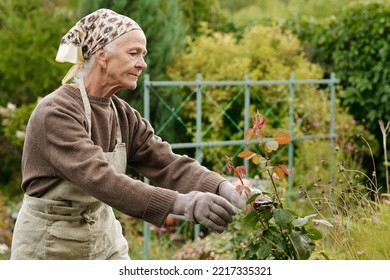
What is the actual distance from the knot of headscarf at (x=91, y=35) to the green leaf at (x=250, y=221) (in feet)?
2.62

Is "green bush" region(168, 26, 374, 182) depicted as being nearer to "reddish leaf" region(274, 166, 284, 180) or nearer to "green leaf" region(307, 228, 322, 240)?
"green leaf" region(307, 228, 322, 240)

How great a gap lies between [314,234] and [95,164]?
83 cm

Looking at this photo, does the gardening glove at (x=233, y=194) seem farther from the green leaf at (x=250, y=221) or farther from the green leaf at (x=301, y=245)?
the green leaf at (x=301, y=245)

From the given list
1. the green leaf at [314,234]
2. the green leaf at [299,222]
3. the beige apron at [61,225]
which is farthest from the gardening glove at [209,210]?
the beige apron at [61,225]

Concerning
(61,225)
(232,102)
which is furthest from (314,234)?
(232,102)

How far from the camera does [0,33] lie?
33.1 feet

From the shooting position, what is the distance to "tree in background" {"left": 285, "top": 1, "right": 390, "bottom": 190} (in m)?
8.15

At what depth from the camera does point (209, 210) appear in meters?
2.60

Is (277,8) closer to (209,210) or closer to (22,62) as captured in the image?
(22,62)

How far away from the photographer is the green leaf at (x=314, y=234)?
2885mm

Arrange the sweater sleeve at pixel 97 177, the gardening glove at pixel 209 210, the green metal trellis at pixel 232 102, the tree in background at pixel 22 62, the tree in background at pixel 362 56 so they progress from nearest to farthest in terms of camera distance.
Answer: the gardening glove at pixel 209 210 < the sweater sleeve at pixel 97 177 < the green metal trellis at pixel 232 102 < the tree in background at pixel 362 56 < the tree in background at pixel 22 62

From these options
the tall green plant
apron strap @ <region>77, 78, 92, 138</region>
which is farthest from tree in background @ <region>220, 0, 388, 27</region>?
apron strap @ <region>77, 78, 92, 138</region>

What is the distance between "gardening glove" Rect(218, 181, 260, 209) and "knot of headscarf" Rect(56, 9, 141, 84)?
0.67 m
